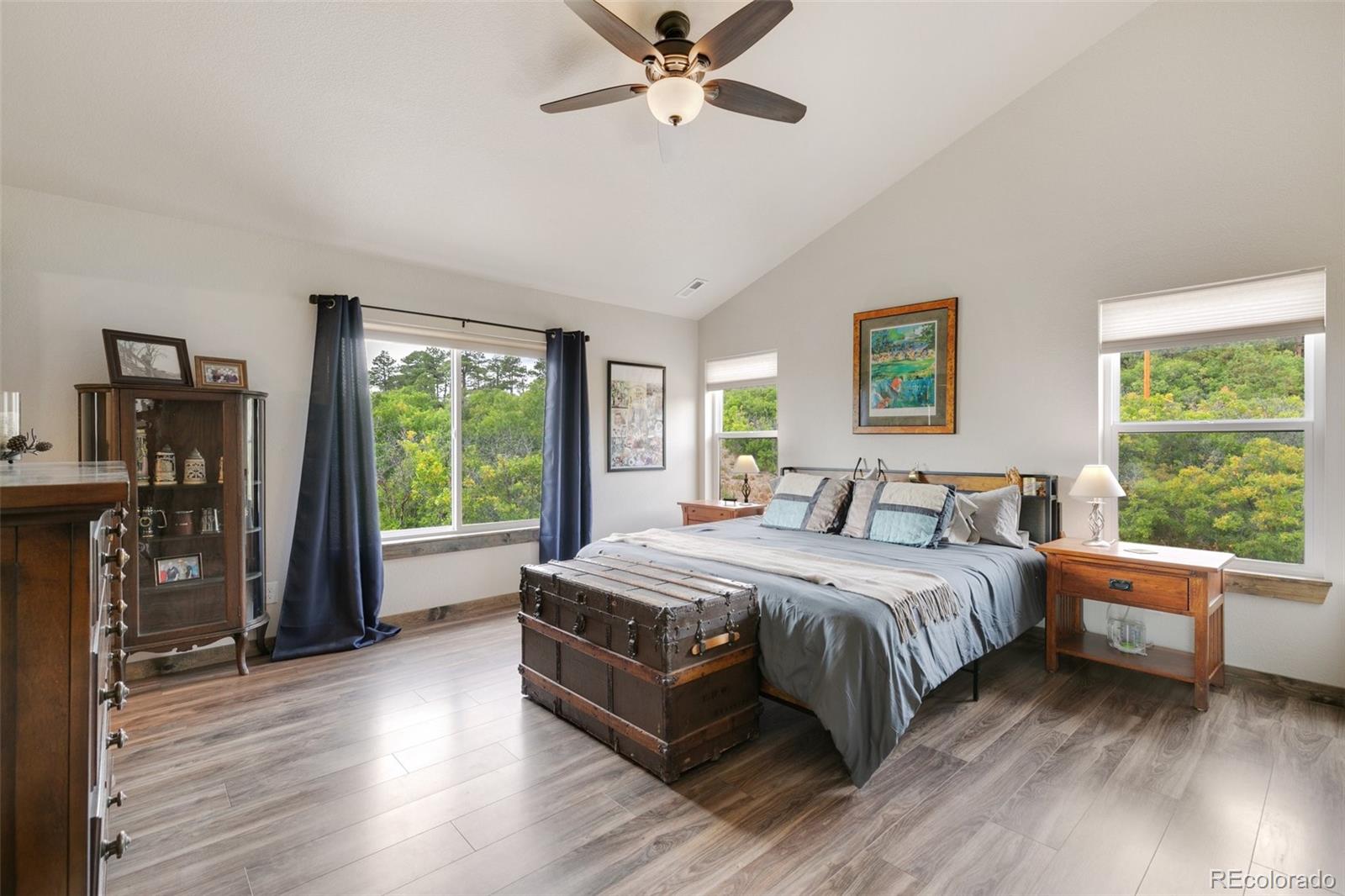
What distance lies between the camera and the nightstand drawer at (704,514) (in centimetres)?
512

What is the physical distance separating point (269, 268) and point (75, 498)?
11.3 ft

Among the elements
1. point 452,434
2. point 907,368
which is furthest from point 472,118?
point 907,368

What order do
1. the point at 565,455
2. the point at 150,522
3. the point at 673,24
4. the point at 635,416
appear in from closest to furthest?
the point at 673,24 → the point at 150,522 → the point at 565,455 → the point at 635,416

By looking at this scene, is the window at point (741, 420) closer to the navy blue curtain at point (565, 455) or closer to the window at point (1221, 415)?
the navy blue curtain at point (565, 455)

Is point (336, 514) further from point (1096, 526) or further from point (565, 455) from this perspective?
point (1096, 526)

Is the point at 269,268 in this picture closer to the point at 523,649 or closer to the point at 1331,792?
the point at 523,649

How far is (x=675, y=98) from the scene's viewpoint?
234 centimetres

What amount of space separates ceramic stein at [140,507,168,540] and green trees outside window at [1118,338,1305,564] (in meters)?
5.19

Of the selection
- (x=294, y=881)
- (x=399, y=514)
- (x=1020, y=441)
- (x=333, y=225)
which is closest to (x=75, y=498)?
(x=294, y=881)

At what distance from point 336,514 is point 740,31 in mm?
3338

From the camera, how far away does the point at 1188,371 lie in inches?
132

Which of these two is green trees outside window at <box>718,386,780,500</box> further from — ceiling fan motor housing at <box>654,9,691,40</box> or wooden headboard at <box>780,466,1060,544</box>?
ceiling fan motor housing at <box>654,9,691,40</box>

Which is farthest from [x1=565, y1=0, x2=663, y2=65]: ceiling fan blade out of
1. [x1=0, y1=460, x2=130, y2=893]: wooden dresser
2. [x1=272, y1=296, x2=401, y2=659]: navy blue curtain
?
[x1=272, y1=296, x2=401, y2=659]: navy blue curtain

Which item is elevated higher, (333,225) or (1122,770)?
(333,225)
